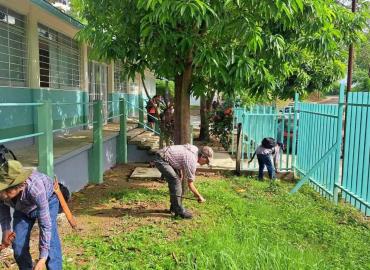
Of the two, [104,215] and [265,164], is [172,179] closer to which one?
[104,215]

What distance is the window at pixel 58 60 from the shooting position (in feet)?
31.0

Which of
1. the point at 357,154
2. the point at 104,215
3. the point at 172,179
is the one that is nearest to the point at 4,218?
the point at 172,179

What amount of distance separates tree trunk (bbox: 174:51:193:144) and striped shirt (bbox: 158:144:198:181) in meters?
1.03

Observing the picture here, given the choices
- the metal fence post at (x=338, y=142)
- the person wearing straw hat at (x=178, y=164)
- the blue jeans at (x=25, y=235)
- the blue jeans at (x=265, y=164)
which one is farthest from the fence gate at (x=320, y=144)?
the blue jeans at (x=25, y=235)

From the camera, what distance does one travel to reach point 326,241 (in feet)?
16.7

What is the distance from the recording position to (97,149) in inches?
328

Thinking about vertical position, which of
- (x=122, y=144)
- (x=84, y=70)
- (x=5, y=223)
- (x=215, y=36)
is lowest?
(x=122, y=144)

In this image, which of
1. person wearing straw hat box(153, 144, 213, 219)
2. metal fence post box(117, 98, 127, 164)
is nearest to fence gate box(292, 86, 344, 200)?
person wearing straw hat box(153, 144, 213, 219)

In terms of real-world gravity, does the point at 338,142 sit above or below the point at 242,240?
above

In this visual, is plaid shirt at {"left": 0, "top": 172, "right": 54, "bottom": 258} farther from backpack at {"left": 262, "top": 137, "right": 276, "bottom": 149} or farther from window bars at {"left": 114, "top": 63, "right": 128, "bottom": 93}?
window bars at {"left": 114, "top": 63, "right": 128, "bottom": 93}

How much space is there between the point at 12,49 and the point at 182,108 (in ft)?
12.1

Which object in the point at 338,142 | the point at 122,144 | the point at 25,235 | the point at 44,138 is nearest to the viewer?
the point at 25,235

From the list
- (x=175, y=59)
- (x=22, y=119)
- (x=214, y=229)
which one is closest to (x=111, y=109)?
(x=22, y=119)

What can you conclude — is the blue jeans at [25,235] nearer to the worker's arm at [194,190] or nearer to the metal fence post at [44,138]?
the metal fence post at [44,138]
